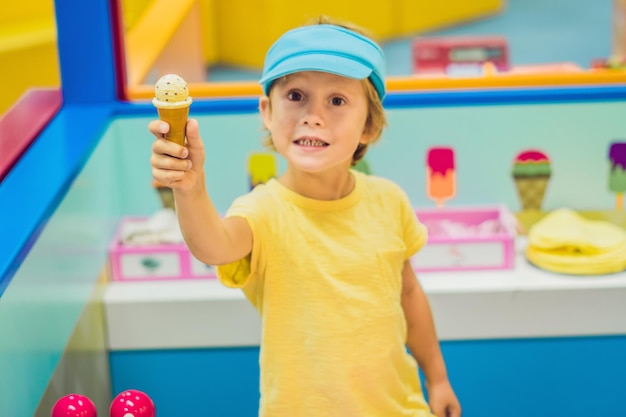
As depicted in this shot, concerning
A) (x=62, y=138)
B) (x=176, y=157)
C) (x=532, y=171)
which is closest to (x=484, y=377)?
(x=532, y=171)

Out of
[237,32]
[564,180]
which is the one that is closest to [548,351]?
[564,180]

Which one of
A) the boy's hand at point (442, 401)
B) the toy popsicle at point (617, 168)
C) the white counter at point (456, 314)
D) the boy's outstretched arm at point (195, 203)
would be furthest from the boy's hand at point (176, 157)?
the toy popsicle at point (617, 168)

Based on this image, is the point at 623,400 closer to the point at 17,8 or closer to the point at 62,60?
the point at 62,60

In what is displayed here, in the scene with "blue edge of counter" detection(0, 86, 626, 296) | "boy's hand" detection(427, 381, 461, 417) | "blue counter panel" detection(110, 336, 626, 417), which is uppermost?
"blue edge of counter" detection(0, 86, 626, 296)

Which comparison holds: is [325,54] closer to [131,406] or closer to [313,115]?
[313,115]

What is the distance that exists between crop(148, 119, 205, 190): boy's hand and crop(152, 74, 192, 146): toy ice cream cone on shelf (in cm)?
1

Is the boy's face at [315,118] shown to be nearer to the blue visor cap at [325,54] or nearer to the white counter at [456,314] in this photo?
the blue visor cap at [325,54]

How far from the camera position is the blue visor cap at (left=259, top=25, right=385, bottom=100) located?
4.68 ft

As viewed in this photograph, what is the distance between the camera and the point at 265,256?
1497 mm

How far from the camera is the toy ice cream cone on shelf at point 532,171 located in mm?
2297

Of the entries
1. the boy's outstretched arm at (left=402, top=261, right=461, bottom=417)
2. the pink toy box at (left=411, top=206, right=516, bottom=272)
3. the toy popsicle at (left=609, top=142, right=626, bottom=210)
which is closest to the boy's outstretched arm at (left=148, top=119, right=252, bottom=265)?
the boy's outstretched arm at (left=402, top=261, right=461, bottom=417)

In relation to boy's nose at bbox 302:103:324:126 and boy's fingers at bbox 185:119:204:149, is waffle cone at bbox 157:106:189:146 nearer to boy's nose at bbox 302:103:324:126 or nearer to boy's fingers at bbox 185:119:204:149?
boy's fingers at bbox 185:119:204:149

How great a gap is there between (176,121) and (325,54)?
0.30 metres

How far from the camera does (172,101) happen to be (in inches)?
47.0
